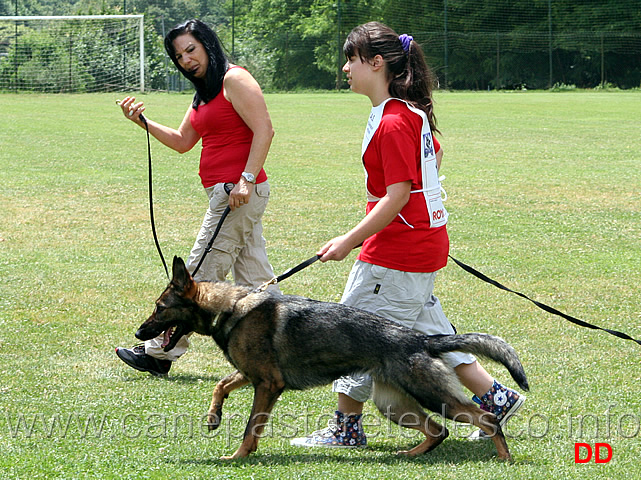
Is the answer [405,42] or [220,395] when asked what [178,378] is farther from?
[405,42]

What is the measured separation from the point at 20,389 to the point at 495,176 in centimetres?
1284

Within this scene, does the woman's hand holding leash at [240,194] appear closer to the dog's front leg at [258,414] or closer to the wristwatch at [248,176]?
the wristwatch at [248,176]

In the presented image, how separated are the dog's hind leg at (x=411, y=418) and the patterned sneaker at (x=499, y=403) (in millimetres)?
319

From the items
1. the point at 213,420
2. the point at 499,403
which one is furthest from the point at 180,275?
the point at 499,403

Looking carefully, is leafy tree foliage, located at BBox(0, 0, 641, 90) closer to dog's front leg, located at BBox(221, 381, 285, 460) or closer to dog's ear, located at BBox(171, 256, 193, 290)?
dog's ear, located at BBox(171, 256, 193, 290)

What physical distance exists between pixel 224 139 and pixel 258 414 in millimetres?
2081

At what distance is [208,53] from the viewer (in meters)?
5.46

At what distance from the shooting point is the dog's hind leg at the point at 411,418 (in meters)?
4.21

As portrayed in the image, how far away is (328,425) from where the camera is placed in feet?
15.2

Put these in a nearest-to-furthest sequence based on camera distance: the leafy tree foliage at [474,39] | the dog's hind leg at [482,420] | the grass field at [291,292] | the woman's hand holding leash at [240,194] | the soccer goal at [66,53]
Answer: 1. the dog's hind leg at [482,420]
2. the grass field at [291,292]
3. the woman's hand holding leash at [240,194]
4. the soccer goal at [66,53]
5. the leafy tree foliage at [474,39]

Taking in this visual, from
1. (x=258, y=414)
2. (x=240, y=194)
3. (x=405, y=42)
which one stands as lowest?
(x=258, y=414)

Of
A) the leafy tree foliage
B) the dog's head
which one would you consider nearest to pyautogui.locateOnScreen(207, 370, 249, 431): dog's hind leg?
the dog's head

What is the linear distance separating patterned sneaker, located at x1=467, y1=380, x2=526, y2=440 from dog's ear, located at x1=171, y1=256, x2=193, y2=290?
1712 mm

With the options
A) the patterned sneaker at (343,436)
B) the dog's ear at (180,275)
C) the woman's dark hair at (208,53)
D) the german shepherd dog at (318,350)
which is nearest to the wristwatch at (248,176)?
the woman's dark hair at (208,53)
